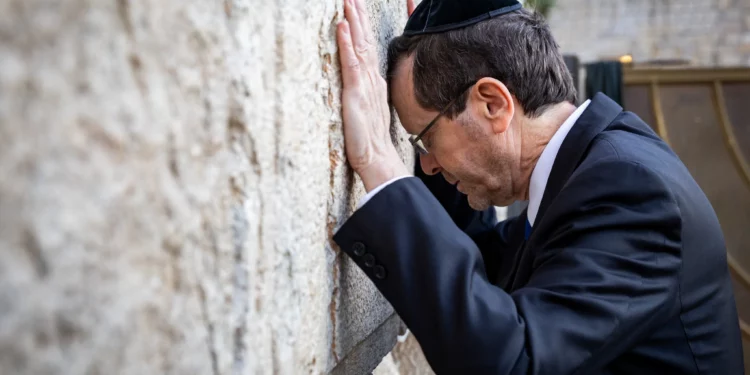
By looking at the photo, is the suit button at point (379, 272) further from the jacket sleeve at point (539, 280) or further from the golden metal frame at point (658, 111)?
the golden metal frame at point (658, 111)

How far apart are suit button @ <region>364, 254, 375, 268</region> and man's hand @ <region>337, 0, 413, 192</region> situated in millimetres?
119

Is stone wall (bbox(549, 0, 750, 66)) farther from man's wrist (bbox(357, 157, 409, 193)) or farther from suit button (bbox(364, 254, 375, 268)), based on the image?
suit button (bbox(364, 254, 375, 268))

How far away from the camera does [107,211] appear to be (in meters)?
0.51

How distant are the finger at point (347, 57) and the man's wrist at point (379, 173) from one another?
143mm

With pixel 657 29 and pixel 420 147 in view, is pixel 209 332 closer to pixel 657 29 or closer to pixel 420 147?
pixel 420 147

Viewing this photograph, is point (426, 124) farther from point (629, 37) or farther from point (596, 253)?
point (629, 37)

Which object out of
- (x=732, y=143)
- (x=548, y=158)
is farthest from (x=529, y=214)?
(x=732, y=143)

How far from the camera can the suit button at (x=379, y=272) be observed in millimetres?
968

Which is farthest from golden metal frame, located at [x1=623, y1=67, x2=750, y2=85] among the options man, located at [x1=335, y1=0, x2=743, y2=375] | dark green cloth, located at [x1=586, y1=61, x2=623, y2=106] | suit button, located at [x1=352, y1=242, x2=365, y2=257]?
suit button, located at [x1=352, y1=242, x2=365, y2=257]

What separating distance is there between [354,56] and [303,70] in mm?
205

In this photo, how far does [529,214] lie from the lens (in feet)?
4.83

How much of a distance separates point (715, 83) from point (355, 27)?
16.3ft

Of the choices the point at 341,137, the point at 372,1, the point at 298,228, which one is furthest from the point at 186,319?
the point at 372,1

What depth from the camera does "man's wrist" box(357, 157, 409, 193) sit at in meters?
1.03
